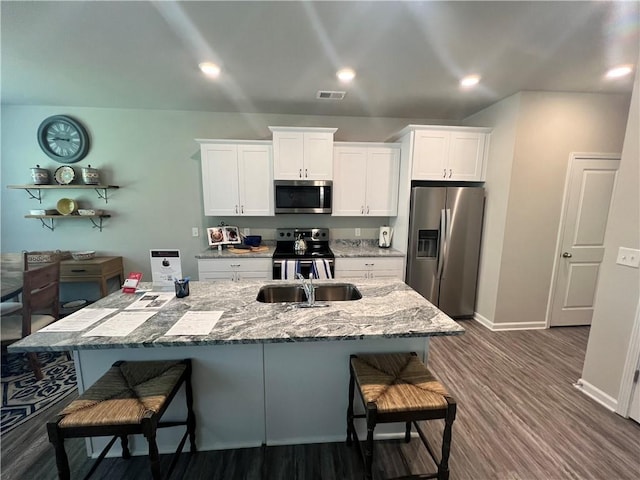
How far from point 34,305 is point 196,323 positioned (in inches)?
73.1

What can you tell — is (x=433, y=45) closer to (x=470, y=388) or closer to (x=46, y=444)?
(x=470, y=388)

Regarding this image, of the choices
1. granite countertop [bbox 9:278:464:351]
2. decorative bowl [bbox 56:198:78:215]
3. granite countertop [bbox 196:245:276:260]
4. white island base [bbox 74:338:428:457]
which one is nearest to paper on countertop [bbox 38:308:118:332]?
granite countertop [bbox 9:278:464:351]

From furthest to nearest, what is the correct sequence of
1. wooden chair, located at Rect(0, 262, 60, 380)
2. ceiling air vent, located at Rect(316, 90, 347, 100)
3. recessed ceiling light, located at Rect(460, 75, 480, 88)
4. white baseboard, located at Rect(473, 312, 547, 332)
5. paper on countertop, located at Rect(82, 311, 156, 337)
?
white baseboard, located at Rect(473, 312, 547, 332), ceiling air vent, located at Rect(316, 90, 347, 100), recessed ceiling light, located at Rect(460, 75, 480, 88), wooden chair, located at Rect(0, 262, 60, 380), paper on countertop, located at Rect(82, 311, 156, 337)

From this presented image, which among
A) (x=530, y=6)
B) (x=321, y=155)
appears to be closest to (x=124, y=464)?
(x=321, y=155)

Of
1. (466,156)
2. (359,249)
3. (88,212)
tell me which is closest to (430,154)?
(466,156)

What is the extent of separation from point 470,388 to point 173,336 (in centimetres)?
227

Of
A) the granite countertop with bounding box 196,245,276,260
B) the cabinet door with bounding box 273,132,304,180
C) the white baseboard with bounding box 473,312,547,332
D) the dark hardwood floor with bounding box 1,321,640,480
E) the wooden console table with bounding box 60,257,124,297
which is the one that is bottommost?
the dark hardwood floor with bounding box 1,321,640,480

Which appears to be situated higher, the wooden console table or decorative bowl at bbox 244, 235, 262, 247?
decorative bowl at bbox 244, 235, 262, 247

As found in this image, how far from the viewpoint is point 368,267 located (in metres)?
3.27

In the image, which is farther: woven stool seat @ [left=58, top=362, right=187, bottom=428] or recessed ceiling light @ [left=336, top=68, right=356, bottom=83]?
recessed ceiling light @ [left=336, top=68, right=356, bottom=83]

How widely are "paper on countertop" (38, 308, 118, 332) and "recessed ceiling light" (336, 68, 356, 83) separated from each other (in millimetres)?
2508

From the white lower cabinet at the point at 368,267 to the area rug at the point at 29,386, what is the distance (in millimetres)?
2699

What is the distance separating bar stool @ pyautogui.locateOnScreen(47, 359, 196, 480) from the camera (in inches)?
Answer: 41.8

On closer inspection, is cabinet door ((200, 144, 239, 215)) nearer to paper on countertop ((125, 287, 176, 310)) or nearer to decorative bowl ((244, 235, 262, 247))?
decorative bowl ((244, 235, 262, 247))
